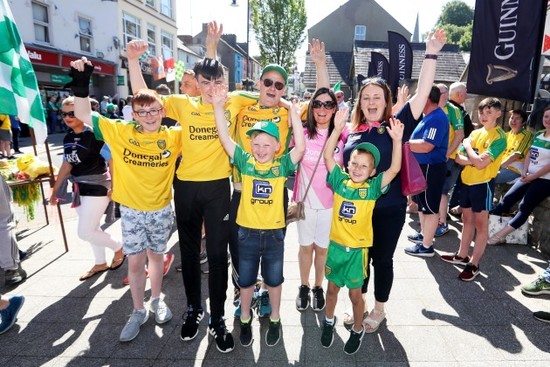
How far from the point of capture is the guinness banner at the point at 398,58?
32.5ft

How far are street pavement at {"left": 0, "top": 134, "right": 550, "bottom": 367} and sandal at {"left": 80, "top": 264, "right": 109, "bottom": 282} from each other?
0.08 meters

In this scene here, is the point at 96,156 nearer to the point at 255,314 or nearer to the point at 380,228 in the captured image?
the point at 255,314

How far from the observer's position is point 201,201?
109 inches

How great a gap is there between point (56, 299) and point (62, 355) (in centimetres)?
101

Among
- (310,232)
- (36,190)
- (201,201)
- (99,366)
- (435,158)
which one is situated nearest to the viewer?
(99,366)

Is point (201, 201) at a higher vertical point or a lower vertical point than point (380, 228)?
higher

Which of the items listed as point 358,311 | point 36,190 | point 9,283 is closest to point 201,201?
point 358,311

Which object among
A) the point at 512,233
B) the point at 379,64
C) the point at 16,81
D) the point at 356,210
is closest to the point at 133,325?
the point at 356,210

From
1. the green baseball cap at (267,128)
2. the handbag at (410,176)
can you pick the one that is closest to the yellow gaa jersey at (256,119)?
the green baseball cap at (267,128)

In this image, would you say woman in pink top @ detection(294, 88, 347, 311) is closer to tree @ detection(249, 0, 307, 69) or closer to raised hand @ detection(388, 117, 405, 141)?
raised hand @ detection(388, 117, 405, 141)

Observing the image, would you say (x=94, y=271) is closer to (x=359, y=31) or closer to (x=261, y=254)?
(x=261, y=254)

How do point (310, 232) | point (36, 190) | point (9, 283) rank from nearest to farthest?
point (310, 232) → point (9, 283) → point (36, 190)

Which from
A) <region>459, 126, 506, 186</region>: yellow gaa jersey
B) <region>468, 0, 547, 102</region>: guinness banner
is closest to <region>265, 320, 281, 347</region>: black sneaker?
<region>459, 126, 506, 186</region>: yellow gaa jersey

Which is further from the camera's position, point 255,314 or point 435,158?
point 435,158
